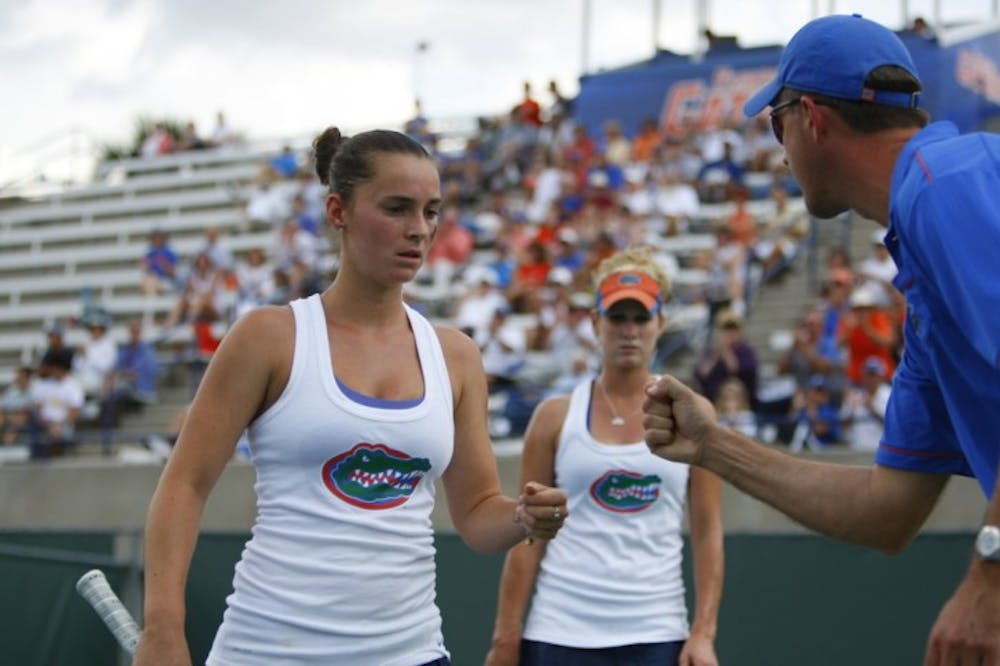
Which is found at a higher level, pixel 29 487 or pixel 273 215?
pixel 273 215

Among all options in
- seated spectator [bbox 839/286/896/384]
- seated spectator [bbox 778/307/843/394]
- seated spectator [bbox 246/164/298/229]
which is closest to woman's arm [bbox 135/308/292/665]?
seated spectator [bbox 839/286/896/384]

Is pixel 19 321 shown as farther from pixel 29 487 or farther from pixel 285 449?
pixel 285 449

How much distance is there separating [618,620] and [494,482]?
141cm

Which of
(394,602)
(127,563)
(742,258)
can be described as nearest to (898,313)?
(742,258)

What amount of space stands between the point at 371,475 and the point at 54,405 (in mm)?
11532

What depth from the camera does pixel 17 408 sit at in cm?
1480

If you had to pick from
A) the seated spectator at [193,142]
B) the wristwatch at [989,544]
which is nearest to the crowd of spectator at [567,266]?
the seated spectator at [193,142]

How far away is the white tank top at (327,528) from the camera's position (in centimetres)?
371

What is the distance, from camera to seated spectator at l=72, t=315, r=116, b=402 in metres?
A: 15.4

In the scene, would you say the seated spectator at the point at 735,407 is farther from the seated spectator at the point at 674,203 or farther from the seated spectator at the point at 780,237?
the seated spectator at the point at 674,203

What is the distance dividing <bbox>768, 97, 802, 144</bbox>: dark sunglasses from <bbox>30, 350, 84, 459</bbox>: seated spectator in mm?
11563

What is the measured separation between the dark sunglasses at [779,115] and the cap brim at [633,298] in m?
2.39

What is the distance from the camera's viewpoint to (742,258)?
13.6m

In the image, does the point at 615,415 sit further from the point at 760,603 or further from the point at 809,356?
the point at 809,356
